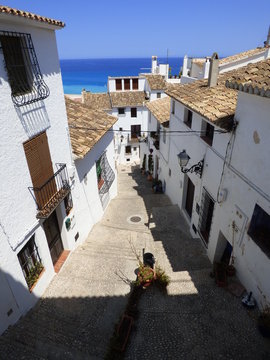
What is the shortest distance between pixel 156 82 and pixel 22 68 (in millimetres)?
29051

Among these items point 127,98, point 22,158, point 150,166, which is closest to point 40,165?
point 22,158

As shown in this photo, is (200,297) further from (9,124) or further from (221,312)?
(9,124)

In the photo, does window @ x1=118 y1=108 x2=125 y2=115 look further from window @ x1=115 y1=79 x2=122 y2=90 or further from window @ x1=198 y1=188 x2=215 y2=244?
window @ x1=198 y1=188 x2=215 y2=244

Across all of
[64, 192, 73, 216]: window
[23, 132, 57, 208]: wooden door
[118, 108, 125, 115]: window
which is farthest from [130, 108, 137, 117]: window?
[23, 132, 57, 208]: wooden door

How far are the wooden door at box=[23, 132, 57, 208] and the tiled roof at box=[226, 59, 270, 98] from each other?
19.4ft

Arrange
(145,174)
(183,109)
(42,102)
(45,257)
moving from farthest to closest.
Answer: (145,174), (183,109), (45,257), (42,102)

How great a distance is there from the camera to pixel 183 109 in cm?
1232

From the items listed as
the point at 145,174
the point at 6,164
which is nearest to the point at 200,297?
the point at 6,164

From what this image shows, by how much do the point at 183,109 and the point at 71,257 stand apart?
9055 mm

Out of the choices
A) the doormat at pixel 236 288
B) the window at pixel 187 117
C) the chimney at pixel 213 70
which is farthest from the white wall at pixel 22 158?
the chimney at pixel 213 70

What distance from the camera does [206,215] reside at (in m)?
10.4

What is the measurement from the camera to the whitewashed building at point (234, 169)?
20.8 ft

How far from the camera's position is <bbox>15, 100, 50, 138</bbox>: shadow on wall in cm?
652

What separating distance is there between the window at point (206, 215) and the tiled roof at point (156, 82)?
25.5 metres
